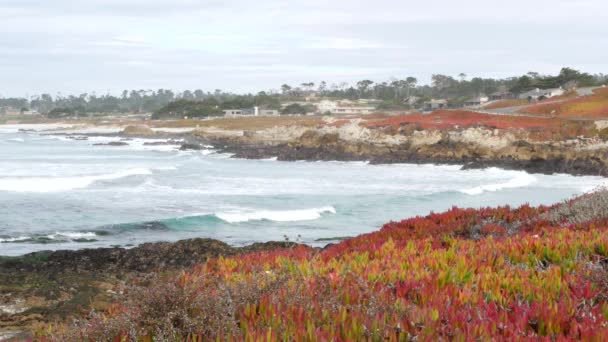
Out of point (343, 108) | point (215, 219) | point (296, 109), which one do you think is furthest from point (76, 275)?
point (343, 108)

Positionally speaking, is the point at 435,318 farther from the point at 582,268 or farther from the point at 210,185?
the point at 210,185

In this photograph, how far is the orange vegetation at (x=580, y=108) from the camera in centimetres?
6162

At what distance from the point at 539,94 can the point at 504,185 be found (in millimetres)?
78968

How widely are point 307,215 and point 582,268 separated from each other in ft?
63.5

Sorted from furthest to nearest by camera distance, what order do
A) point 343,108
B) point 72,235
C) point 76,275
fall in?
point 343,108 < point 72,235 < point 76,275

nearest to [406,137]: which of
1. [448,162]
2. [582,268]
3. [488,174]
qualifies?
[448,162]

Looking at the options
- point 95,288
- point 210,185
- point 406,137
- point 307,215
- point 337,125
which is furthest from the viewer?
point 337,125

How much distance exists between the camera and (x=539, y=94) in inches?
4163

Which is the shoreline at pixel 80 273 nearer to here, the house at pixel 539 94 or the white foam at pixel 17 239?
the white foam at pixel 17 239

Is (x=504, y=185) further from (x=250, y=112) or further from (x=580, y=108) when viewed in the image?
(x=250, y=112)

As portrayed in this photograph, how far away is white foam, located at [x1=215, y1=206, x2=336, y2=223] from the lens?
23775 millimetres

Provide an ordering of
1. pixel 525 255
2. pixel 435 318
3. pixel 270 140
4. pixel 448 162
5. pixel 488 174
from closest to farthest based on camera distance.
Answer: pixel 435 318
pixel 525 255
pixel 488 174
pixel 448 162
pixel 270 140

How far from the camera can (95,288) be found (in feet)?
38.6

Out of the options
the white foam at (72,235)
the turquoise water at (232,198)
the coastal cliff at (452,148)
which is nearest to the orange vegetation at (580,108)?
the coastal cliff at (452,148)
